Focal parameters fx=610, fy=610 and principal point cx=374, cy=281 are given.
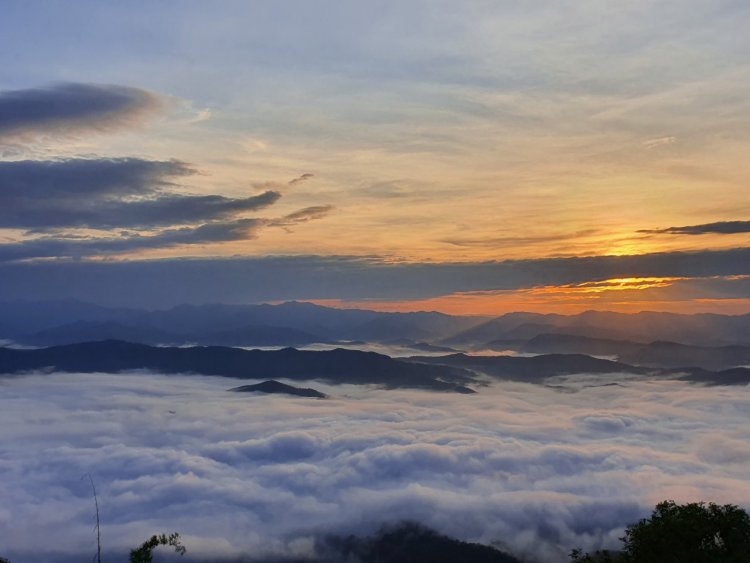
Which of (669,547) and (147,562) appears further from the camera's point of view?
(669,547)

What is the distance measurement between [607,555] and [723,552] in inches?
389

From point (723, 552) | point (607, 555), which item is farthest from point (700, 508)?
point (607, 555)

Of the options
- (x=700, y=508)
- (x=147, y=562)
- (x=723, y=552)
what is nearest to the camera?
(x=147, y=562)

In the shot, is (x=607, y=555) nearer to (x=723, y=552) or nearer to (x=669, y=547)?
(x=669, y=547)

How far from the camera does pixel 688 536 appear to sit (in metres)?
55.7

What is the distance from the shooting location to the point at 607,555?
55906 mm

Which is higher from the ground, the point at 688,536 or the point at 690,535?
the point at 690,535

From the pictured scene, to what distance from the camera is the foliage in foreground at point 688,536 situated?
5494 centimetres

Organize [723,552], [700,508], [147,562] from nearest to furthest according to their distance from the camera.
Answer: [147,562]
[723,552]
[700,508]

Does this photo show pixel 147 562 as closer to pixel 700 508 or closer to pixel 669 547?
pixel 669 547

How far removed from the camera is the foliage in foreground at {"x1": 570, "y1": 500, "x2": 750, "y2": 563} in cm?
5494

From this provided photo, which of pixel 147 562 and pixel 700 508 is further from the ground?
pixel 147 562

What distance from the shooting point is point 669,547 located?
185 feet

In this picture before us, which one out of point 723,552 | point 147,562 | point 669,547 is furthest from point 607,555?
point 147,562
